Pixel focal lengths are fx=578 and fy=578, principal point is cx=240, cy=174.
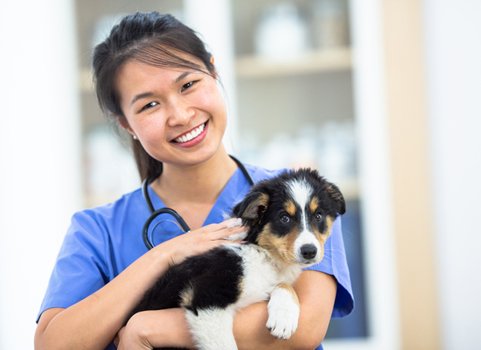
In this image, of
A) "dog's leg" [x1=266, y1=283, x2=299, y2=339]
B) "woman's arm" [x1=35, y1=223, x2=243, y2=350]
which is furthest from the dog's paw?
"woman's arm" [x1=35, y1=223, x2=243, y2=350]

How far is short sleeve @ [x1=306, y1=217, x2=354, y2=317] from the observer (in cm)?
147

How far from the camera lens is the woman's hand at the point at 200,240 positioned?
139cm

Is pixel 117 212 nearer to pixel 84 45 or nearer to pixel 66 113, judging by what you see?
pixel 66 113

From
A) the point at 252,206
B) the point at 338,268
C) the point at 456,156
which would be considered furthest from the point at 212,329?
the point at 456,156

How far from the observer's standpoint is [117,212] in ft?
5.48

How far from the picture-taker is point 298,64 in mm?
3131

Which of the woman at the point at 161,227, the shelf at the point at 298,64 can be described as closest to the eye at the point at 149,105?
the woman at the point at 161,227

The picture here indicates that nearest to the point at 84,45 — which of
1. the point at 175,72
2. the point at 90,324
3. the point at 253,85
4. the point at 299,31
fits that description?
the point at 253,85

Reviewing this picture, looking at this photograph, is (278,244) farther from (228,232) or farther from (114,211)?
(114,211)

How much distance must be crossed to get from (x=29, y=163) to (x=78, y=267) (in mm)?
1715

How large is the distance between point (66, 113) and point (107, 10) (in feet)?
2.14

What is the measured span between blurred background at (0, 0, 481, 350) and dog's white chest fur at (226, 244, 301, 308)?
5.43ft

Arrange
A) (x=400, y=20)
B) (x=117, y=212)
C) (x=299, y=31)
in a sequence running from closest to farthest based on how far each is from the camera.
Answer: (x=117, y=212) → (x=400, y=20) → (x=299, y=31)

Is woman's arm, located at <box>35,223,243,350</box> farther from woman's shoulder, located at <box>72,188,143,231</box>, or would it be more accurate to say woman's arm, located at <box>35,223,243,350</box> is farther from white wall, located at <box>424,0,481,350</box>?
white wall, located at <box>424,0,481,350</box>
